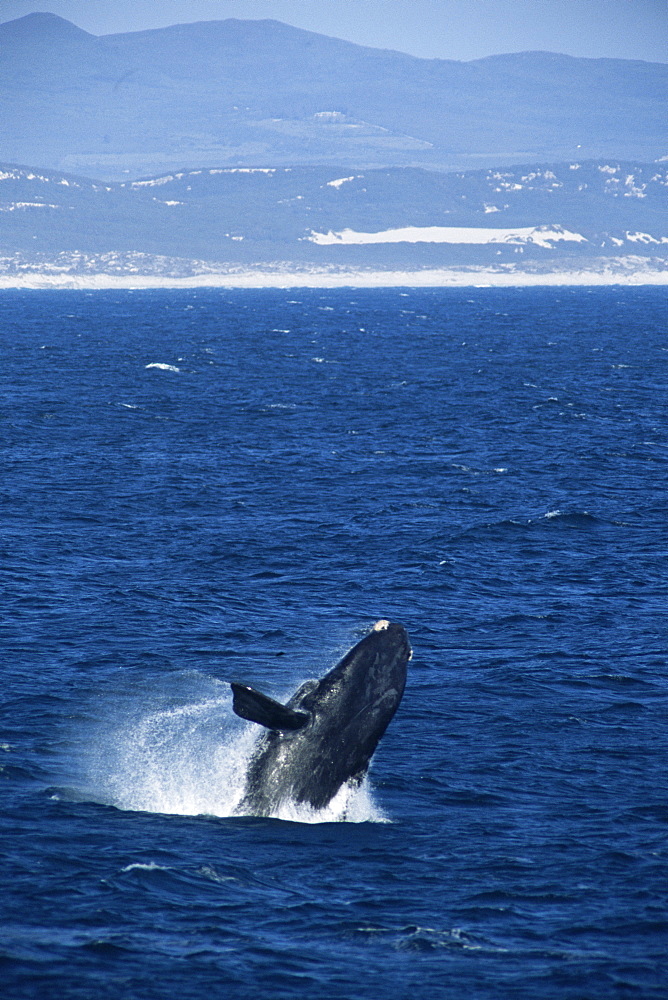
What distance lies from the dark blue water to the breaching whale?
1019 mm

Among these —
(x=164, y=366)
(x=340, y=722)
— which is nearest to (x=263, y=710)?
(x=340, y=722)

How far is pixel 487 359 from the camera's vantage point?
12388 cm

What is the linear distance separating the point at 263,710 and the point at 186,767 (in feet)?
18.7

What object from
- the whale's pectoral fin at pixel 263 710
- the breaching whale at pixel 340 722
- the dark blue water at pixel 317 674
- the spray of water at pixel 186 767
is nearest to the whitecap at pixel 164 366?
the dark blue water at pixel 317 674

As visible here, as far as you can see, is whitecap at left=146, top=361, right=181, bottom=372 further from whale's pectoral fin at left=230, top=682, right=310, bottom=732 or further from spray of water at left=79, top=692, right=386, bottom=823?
whale's pectoral fin at left=230, top=682, right=310, bottom=732

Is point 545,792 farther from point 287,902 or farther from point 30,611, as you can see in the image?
point 30,611

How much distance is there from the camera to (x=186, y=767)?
2377 centimetres

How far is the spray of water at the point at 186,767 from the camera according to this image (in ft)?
72.1

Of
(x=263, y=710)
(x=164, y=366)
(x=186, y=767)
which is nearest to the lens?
(x=263, y=710)

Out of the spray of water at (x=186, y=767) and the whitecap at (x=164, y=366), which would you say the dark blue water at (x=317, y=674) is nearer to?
the spray of water at (x=186, y=767)

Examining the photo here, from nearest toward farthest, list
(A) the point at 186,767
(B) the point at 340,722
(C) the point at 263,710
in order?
(C) the point at 263,710
(B) the point at 340,722
(A) the point at 186,767

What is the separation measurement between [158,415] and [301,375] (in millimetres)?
29011

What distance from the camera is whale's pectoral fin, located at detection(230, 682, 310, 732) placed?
718 inches

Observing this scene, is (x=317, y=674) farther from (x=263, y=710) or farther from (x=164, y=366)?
(x=164, y=366)
